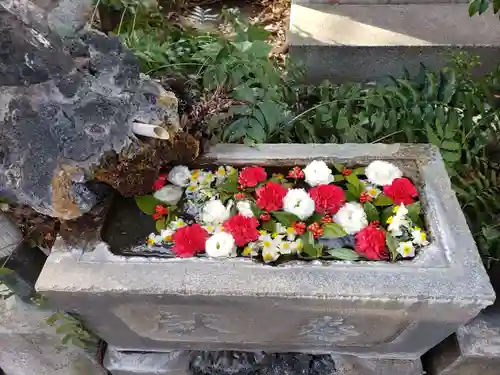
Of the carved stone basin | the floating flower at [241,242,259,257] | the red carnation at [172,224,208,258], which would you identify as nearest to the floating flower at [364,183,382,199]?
the carved stone basin

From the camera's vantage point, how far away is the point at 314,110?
2.19m

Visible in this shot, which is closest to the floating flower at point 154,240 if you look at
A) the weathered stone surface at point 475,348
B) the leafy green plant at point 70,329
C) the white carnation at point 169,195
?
the white carnation at point 169,195

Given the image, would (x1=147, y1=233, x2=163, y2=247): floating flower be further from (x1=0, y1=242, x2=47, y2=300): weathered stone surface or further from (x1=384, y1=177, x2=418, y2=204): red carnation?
(x1=384, y1=177, x2=418, y2=204): red carnation

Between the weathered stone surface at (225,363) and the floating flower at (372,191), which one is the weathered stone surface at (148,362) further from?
the floating flower at (372,191)

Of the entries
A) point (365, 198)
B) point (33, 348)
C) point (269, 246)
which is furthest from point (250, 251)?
point (33, 348)

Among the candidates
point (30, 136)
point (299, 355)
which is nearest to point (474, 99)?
point (299, 355)

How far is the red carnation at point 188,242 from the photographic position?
140 cm

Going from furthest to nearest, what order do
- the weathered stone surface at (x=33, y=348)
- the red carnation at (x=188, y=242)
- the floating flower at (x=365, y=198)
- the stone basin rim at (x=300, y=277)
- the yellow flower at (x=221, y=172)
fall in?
the weathered stone surface at (x=33, y=348), the yellow flower at (x=221, y=172), the floating flower at (x=365, y=198), the red carnation at (x=188, y=242), the stone basin rim at (x=300, y=277)

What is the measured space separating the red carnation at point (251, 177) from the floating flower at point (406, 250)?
44 centimetres

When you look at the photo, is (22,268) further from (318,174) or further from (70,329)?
(318,174)

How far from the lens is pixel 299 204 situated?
1.46m

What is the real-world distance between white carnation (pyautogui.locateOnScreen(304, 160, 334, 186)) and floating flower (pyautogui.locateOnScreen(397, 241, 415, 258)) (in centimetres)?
29

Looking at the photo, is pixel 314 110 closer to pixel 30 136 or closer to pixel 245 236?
pixel 245 236

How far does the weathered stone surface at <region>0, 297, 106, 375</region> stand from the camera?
1.72 meters
